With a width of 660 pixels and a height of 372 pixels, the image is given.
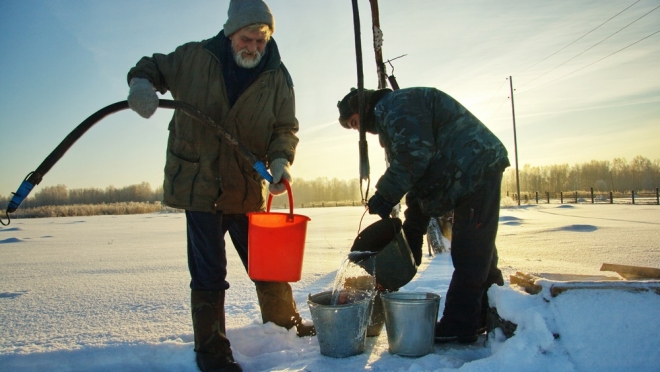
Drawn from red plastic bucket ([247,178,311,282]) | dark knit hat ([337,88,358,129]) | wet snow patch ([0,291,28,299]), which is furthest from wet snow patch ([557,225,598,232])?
wet snow patch ([0,291,28,299])

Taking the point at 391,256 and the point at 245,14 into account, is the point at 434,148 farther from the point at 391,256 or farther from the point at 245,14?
the point at 245,14

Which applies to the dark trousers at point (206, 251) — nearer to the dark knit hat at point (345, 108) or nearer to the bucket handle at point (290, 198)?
the bucket handle at point (290, 198)

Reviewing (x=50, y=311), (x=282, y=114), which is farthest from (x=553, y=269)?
(x=50, y=311)

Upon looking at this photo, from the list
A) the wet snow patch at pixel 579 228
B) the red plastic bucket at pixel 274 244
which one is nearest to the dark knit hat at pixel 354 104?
the red plastic bucket at pixel 274 244

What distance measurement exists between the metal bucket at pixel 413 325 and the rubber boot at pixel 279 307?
0.70m

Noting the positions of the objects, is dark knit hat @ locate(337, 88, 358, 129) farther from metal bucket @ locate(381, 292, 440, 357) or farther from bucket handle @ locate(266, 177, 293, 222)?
metal bucket @ locate(381, 292, 440, 357)

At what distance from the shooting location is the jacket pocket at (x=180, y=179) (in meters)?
2.30

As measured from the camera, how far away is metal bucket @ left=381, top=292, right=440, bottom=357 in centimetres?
213

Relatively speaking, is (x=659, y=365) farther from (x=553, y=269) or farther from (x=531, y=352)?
(x=553, y=269)

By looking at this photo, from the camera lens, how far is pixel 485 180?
2318 mm

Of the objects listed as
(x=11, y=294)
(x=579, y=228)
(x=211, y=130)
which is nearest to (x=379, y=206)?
(x=211, y=130)

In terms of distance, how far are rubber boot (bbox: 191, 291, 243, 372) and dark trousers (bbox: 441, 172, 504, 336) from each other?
1.22 m

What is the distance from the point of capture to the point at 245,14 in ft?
7.57

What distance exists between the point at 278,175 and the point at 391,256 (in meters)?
0.79
